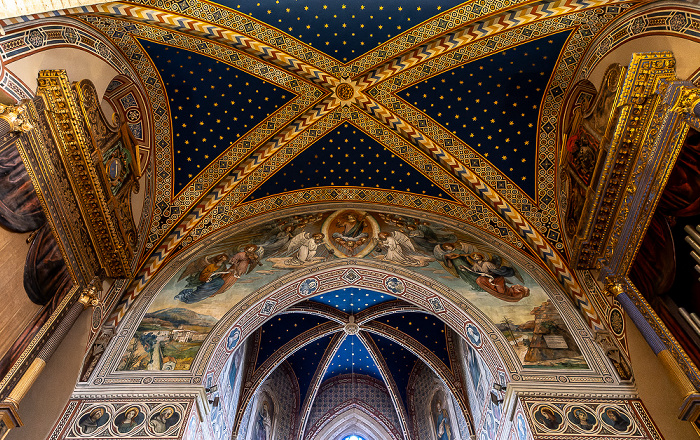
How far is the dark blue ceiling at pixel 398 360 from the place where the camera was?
42.5 ft

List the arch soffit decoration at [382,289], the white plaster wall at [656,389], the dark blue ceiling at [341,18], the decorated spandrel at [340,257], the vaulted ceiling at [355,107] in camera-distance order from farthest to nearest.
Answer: the vaulted ceiling at [355,107] < the dark blue ceiling at [341,18] < the decorated spandrel at [340,257] < the arch soffit decoration at [382,289] < the white plaster wall at [656,389]

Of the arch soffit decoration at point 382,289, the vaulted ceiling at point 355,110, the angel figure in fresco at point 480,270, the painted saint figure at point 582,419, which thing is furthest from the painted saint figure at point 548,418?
the vaulted ceiling at point 355,110

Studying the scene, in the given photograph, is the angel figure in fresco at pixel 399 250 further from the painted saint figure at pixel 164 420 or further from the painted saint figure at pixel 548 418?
the painted saint figure at pixel 164 420

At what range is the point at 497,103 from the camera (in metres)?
9.46

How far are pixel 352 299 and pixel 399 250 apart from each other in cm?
223

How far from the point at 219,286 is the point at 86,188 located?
3.04 meters

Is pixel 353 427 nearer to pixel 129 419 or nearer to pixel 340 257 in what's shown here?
pixel 340 257

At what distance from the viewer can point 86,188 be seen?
7.20m

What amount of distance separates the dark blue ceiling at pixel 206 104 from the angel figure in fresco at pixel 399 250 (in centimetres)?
385

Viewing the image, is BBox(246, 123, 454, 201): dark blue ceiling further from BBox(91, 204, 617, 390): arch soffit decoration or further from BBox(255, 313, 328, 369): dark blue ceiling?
BBox(255, 313, 328, 369): dark blue ceiling

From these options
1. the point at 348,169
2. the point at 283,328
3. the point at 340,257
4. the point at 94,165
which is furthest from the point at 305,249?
the point at 94,165

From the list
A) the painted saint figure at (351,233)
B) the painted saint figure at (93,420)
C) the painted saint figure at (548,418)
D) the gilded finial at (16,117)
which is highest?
the painted saint figure at (351,233)

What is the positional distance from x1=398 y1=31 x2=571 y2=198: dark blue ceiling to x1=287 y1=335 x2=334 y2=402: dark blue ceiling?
7001 millimetres

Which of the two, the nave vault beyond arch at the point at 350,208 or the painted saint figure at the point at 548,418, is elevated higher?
the nave vault beyond arch at the point at 350,208
